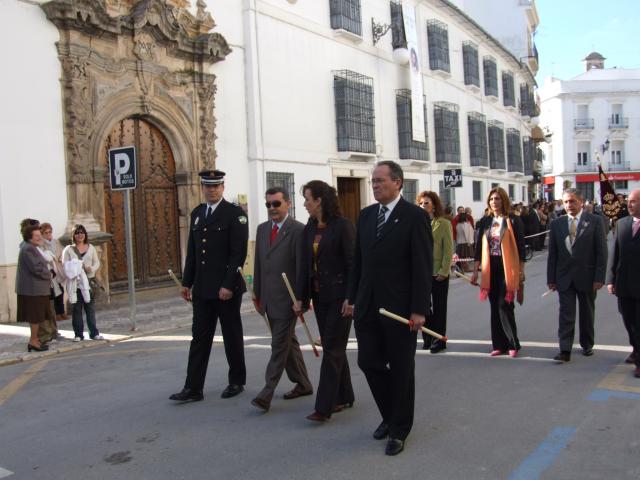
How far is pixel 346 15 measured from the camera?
17.7 m

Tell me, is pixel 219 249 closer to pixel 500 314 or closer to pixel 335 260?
pixel 335 260

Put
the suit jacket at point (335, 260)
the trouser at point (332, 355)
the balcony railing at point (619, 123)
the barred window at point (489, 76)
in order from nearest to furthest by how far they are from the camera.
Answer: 1. the trouser at point (332, 355)
2. the suit jacket at point (335, 260)
3. the barred window at point (489, 76)
4. the balcony railing at point (619, 123)

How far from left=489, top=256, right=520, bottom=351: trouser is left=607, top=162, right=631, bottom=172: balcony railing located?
5290 centimetres

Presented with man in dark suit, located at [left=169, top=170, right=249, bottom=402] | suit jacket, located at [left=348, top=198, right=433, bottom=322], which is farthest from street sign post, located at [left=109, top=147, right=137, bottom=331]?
suit jacket, located at [left=348, top=198, right=433, bottom=322]

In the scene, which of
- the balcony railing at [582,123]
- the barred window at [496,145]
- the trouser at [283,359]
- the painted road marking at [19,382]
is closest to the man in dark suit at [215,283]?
the trouser at [283,359]

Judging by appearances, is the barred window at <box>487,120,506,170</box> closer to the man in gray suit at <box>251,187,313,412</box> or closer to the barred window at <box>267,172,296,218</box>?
the barred window at <box>267,172,296,218</box>

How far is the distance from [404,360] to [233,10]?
39.7ft

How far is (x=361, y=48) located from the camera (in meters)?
18.6

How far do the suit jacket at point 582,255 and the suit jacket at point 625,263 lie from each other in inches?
8.2

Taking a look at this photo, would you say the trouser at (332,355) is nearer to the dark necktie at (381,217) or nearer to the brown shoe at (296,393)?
the brown shoe at (296,393)

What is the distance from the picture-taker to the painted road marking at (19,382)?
604cm

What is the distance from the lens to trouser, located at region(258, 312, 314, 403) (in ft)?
16.5

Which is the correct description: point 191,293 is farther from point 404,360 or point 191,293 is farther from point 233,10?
point 233,10

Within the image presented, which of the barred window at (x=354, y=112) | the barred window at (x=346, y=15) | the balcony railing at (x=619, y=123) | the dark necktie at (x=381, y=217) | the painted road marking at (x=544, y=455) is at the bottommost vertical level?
the painted road marking at (x=544, y=455)
